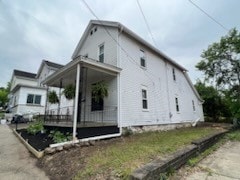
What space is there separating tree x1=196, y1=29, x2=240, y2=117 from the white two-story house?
33.8ft

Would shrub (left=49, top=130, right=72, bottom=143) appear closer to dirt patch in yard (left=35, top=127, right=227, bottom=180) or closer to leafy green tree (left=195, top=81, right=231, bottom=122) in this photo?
dirt patch in yard (left=35, top=127, right=227, bottom=180)

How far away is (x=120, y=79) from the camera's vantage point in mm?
8555

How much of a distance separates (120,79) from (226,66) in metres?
18.6

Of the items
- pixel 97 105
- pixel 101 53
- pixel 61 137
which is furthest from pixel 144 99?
pixel 61 137

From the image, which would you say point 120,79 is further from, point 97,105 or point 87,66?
point 97,105

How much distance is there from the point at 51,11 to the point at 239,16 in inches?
388

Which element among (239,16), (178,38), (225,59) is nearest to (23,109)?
(178,38)

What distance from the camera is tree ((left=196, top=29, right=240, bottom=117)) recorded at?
18.8 m

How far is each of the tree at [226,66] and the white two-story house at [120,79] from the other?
33.8ft

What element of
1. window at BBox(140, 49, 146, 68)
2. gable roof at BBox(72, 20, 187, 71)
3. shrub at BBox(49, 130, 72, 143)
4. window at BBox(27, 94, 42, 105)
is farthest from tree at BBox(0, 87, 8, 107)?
window at BBox(140, 49, 146, 68)

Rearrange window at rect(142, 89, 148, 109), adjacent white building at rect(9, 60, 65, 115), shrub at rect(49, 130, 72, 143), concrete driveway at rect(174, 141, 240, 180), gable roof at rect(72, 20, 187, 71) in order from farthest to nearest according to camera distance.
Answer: adjacent white building at rect(9, 60, 65, 115) → window at rect(142, 89, 148, 109) → gable roof at rect(72, 20, 187, 71) → shrub at rect(49, 130, 72, 143) → concrete driveway at rect(174, 141, 240, 180)

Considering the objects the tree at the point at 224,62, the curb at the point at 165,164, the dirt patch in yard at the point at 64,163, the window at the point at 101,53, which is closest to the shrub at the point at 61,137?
the dirt patch in yard at the point at 64,163

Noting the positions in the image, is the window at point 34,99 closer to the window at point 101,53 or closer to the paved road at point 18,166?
the window at point 101,53

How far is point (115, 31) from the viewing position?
30.8 ft
